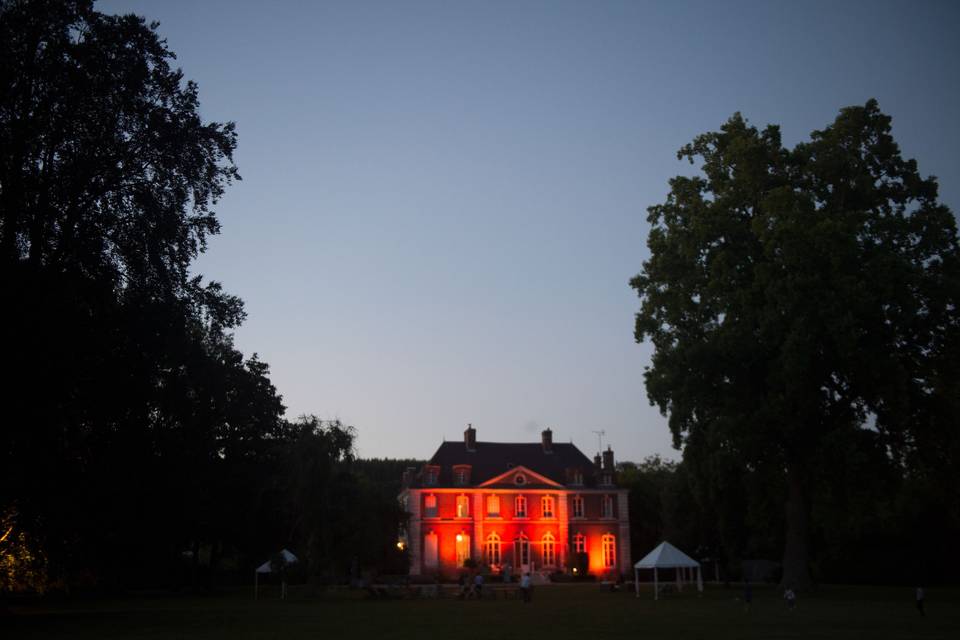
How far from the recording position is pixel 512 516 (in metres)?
63.5

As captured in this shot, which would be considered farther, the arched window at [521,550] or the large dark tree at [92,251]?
the arched window at [521,550]

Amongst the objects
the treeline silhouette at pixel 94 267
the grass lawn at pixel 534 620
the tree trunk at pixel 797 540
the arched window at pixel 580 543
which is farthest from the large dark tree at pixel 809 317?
the arched window at pixel 580 543

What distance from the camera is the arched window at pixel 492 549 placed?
62.5 meters

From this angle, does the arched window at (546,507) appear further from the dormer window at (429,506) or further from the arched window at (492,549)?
the dormer window at (429,506)

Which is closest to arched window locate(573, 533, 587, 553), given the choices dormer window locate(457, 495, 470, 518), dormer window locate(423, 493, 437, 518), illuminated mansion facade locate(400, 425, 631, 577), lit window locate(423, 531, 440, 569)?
illuminated mansion facade locate(400, 425, 631, 577)

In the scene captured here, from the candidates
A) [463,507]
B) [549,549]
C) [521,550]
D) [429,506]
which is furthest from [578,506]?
[429,506]

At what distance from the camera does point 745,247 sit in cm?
3284

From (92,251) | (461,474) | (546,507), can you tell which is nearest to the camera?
(92,251)

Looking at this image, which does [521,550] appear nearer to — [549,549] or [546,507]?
[549,549]

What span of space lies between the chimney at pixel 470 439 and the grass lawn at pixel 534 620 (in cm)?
3437

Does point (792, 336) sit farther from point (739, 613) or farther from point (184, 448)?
point (184, 448)

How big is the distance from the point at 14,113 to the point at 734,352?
22.5m

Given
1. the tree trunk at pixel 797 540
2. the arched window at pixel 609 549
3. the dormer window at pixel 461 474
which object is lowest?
the arched window at pixel 609 549

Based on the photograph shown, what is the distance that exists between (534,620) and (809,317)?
13.7m
